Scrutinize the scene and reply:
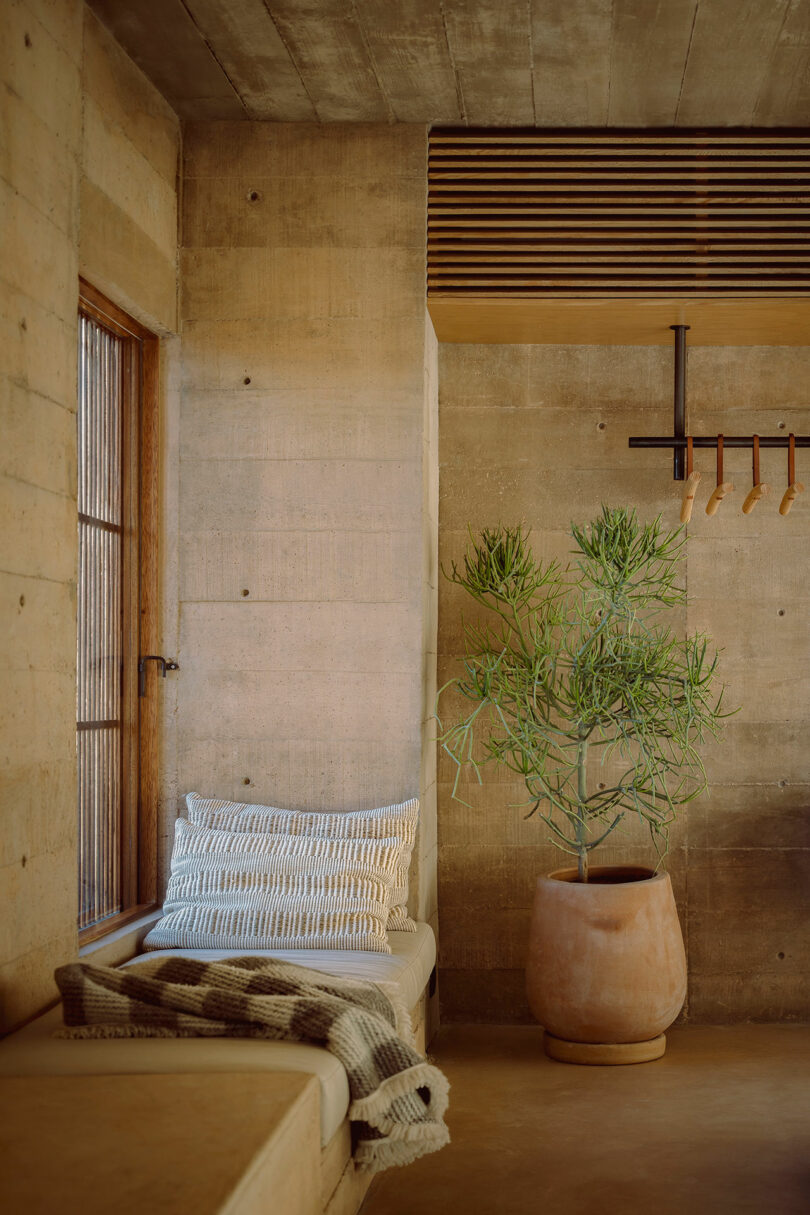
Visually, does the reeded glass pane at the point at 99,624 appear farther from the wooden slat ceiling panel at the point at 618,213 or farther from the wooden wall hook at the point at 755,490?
the wooden wall hook at the point at 755,490

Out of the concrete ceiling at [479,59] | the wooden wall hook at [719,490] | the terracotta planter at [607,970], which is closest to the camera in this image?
the concrete ceiling at [479,59]

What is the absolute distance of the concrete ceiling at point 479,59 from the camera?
11.8 ft

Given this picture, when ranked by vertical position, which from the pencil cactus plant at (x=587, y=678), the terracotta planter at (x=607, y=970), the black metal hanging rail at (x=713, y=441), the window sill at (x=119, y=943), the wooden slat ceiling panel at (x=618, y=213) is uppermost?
the wooden slat ceiling panel at (x=618, y=213)

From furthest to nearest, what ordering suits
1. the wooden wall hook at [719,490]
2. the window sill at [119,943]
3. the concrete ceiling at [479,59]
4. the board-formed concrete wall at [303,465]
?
1. the wooden wall hook at [719,490]
2. the board-formed concrete wall at [303,465]
3. the concrete ceiling at [479,59]
4. the window sill at [119,943]

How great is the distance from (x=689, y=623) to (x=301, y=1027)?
2.85 m

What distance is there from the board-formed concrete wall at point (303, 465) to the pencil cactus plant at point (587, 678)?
0.39 m

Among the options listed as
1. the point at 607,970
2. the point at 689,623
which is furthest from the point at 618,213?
the point at 607,970

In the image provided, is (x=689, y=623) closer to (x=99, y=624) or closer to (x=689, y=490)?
(x=689, y=490)

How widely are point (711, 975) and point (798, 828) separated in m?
0.68

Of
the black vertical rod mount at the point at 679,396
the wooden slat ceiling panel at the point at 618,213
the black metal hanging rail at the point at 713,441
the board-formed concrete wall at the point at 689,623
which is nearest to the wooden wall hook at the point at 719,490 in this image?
the black metal hanging rail at the point at 713,441

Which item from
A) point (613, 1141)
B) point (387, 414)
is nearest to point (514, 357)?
point (387, 414)

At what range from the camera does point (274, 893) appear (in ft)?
11.9

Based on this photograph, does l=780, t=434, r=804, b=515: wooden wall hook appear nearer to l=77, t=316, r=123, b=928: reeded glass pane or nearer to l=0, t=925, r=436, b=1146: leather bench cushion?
l=77, t=316, r=123, b=928: reeded glass pane

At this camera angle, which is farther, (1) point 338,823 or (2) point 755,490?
(2) point 755,490
